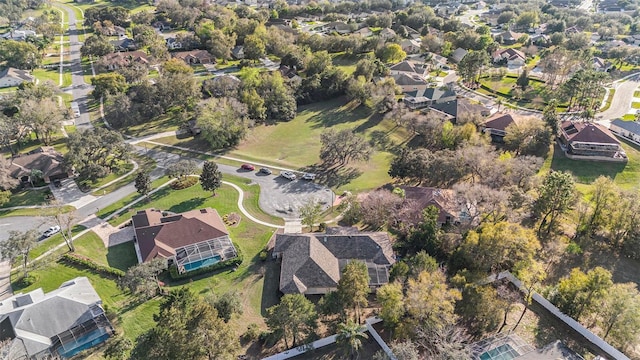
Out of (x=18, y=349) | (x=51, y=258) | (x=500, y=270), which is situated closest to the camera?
(x=18, y=349)

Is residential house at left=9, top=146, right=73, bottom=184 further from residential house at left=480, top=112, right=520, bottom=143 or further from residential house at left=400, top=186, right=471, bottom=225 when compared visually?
residential house at left=480, top=112, right=520, bottom=143

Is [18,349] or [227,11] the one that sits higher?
[227,11]

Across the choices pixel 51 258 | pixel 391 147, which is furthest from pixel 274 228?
pixel 391 147

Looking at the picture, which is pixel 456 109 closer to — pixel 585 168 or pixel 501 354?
pixel 585 168

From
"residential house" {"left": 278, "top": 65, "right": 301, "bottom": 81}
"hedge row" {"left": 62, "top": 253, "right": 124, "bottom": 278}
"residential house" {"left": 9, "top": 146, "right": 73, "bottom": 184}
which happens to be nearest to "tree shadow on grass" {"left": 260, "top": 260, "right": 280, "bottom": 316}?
"hedge row" {"left": 62, "top": 253, "right": 124, "bottom": 278}

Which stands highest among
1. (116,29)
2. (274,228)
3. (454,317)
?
(116,29)

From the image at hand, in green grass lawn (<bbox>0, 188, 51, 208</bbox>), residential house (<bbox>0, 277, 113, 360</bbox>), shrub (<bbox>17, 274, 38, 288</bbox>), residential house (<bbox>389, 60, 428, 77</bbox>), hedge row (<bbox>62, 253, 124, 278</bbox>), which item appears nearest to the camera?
residential house (<bbox>0, 277, 113, 360</bbox>)

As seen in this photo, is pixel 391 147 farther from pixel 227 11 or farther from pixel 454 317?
pixel 227 11
